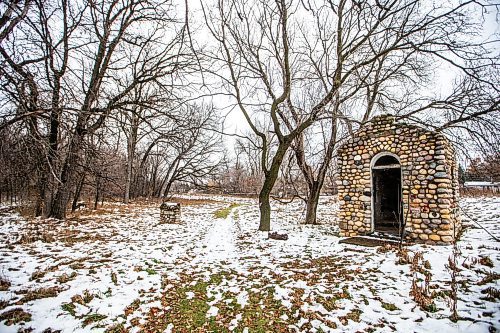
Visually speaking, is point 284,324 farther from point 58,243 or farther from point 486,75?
point 486,75

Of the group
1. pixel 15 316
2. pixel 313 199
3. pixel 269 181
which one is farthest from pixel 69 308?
pixel 313 199

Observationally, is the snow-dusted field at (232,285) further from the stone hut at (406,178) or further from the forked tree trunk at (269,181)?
the forked tree trunk at (269,181)

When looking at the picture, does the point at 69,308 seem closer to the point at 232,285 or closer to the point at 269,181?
the point at 232,285

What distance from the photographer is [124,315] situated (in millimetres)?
3711

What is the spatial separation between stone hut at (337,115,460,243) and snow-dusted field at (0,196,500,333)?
0.81m

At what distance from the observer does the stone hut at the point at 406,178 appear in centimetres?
741

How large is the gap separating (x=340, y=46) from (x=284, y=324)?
865cm

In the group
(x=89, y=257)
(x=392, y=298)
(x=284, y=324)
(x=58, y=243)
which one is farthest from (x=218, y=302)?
(x=58, y=243)

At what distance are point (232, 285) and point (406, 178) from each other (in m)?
6.28

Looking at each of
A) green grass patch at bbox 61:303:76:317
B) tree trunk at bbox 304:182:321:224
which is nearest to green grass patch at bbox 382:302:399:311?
green grass patch at bbox 61:303:76:317

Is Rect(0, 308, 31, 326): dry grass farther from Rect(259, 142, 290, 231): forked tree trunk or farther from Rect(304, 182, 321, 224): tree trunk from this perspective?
Rect(304, 182, 321, 224): tree trunk

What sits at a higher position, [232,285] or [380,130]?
[380,130]

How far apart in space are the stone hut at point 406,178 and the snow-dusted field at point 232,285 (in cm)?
81

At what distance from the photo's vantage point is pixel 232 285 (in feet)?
16.3
